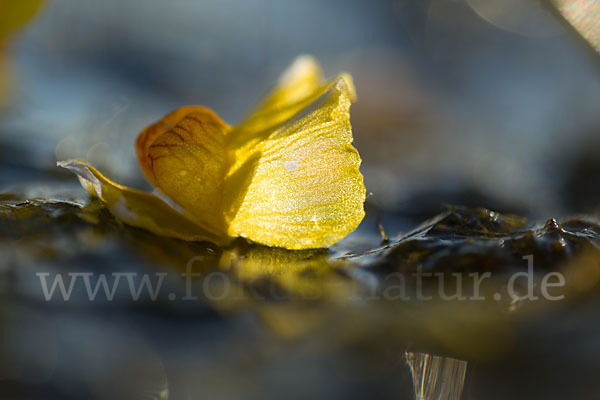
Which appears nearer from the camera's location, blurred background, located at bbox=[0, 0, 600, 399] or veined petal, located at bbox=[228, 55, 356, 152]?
blurred background, located at bbox=[0, 0, 600, 399]

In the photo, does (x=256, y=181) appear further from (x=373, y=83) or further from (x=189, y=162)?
(x=373, y=83)

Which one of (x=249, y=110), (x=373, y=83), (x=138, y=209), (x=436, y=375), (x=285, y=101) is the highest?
(x=373, y=83)

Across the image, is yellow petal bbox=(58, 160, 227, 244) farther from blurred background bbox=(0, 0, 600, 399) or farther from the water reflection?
the water reflection

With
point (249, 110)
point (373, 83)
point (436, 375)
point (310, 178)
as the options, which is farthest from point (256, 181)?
point (373, 83)

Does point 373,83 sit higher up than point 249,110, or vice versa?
point 373,83

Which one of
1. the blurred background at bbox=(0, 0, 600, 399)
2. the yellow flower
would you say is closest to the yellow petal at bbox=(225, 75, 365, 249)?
the yellow flower

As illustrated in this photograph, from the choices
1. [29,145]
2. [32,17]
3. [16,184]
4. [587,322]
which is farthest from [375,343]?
[29,145]

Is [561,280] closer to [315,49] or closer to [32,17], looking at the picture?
[32,17]

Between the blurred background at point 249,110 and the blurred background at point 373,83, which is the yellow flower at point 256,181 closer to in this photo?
the blurred background at point 249,110
